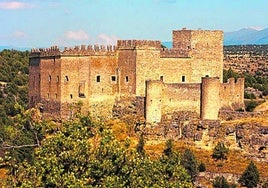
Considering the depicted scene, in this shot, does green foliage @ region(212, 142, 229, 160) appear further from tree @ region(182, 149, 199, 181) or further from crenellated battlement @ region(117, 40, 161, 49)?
crenellated battlement @ region(117, 40, 161, 49)

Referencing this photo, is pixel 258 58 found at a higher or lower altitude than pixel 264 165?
higher

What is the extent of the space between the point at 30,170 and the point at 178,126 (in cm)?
1965

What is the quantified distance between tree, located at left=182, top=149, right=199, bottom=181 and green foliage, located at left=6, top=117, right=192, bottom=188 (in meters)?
12.8

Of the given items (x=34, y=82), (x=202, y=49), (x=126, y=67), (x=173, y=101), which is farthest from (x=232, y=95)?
(x=34, y=82)

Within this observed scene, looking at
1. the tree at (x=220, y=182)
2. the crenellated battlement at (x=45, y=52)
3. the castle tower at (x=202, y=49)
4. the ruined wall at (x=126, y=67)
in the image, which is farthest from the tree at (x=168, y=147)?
the crenellated battlement at (x=45, y=52)

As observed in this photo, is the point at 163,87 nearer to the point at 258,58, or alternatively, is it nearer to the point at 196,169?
the point at 196,169

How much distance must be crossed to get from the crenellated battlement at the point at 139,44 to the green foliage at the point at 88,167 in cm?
1854

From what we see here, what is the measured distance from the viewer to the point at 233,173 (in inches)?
1714

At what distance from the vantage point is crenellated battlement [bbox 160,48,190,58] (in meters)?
48.8

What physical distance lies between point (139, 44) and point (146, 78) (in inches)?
91.2

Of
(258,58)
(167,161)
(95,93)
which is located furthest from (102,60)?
(258,58)

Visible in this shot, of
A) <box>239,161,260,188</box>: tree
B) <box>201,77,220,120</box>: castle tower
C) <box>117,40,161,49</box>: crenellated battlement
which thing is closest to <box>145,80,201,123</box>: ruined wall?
<box>201,77,220,120</box>: castle tower

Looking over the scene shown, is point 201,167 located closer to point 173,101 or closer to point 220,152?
point 220,152

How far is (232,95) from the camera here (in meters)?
49.1
